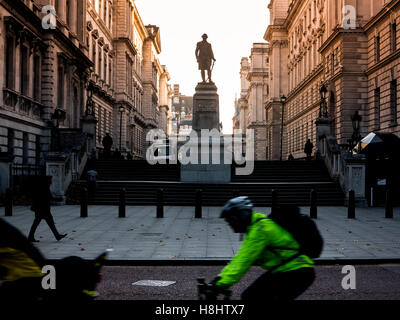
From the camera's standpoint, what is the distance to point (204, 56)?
28.0 metres

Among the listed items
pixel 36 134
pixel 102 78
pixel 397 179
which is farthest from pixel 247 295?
pixel 102 78

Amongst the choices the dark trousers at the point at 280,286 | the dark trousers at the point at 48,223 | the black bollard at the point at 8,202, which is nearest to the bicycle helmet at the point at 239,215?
the dark trousers at the point at 280,286

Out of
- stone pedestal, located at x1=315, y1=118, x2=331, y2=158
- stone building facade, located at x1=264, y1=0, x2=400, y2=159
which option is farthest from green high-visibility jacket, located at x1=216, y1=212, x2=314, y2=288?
stone building facade, located at x1=264, y1=0, x2=400, y2=159

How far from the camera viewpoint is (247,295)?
3912 millimetres

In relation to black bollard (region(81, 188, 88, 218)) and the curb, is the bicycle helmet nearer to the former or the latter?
the curb

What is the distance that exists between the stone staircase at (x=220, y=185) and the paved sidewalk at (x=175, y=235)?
319cm

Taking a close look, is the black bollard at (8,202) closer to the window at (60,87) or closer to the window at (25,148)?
the window at (25,148)

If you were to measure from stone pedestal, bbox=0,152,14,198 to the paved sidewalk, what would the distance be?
3034 millimetres

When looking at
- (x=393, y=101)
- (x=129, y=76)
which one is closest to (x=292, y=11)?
(x=129, y=76)

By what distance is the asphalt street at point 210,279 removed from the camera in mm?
6953

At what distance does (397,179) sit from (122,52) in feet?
141

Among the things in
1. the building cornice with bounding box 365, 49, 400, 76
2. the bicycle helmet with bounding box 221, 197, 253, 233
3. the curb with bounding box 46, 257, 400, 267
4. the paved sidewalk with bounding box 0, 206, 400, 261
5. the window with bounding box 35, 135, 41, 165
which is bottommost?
the curb with bounding box 46, 257, 400, 267

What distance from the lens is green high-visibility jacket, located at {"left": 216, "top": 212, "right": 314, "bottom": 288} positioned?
13.1ft
